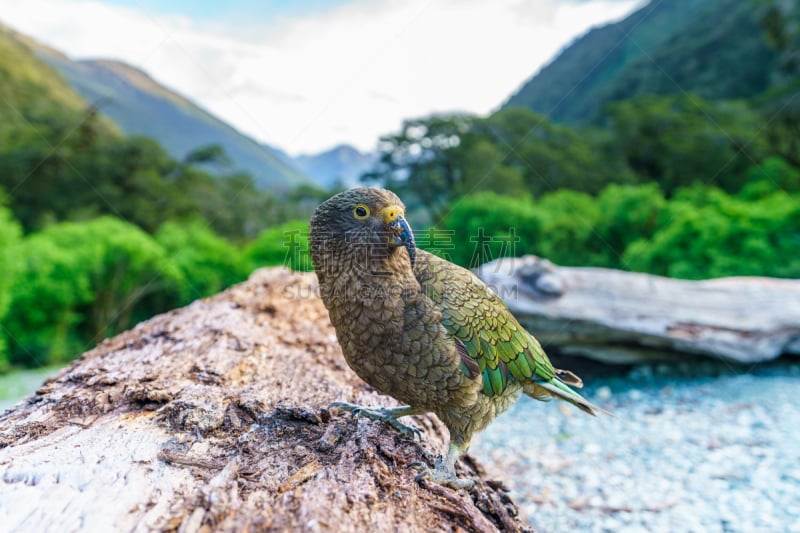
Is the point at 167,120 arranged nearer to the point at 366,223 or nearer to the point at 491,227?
the point at 491,227

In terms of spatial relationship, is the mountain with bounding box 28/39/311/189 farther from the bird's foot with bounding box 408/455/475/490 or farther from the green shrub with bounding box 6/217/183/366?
the bird's foot with bounding box 408/455/475/490

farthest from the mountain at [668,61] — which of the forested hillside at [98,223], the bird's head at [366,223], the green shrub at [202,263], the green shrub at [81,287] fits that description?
the bird's head at [366,223]

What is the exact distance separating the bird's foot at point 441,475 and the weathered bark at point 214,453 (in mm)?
81

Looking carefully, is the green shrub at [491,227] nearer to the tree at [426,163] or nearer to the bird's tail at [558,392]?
Result: the tree at [426,163]

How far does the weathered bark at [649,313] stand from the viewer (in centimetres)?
590

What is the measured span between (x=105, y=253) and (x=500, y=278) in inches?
374

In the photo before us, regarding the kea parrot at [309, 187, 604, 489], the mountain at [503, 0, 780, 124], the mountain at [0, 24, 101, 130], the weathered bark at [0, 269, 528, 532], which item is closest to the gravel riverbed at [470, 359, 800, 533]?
the weathered bark at [0, 269, 528, 532]

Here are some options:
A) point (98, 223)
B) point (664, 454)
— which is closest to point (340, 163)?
point (98, 223)

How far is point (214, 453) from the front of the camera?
1.98 meters

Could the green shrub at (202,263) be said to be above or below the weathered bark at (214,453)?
below

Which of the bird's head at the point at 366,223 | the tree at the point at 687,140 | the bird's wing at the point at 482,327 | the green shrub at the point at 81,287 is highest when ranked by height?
the tree at the point at 687,140

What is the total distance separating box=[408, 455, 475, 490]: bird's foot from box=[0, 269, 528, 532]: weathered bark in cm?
8

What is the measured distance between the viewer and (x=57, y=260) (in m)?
9.78

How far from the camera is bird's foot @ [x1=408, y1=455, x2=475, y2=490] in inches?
80.7
